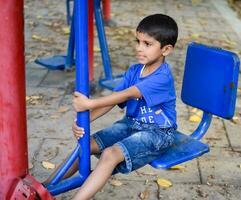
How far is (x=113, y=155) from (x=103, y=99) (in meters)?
0.25

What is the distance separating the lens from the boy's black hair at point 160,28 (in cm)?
225

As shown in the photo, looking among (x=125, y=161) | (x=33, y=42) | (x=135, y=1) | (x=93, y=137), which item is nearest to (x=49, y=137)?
(x=93, y=137)

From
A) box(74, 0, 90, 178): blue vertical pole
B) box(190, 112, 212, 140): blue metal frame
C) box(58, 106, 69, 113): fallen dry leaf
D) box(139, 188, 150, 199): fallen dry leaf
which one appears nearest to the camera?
box(74, 0, 90, 178): blue vertical pole

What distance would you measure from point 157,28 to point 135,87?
275 mm

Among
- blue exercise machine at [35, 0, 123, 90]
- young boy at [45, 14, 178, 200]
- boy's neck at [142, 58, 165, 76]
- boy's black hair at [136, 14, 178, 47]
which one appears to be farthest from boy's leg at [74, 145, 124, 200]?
blue exercise machine at [35, 0, 123, 90]

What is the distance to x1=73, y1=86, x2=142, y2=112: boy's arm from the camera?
2.12m

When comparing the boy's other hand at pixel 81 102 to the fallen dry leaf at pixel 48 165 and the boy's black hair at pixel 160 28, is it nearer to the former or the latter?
the boy's black hair at pixel 160 28

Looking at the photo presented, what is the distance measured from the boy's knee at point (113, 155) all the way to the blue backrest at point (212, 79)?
54 cm

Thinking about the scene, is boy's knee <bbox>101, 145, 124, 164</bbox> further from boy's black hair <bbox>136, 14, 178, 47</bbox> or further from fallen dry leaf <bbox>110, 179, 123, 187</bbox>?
fallen dry leaf <bbox>110, 179, 123, 187</bbox>

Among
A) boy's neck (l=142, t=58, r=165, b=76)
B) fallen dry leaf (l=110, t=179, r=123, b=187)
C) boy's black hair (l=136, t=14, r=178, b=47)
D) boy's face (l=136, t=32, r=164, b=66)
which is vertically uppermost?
boy's black hair (l=136, t=14, r=178, b=47)

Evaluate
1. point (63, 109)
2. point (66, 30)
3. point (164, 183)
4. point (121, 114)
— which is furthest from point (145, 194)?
point (66, 30)

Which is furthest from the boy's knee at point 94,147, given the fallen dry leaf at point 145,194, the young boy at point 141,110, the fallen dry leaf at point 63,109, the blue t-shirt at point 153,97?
the fallen dry leaf at point 63,109

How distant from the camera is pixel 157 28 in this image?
225cm

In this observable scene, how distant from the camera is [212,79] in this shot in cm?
245
